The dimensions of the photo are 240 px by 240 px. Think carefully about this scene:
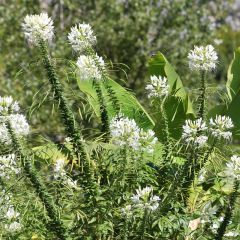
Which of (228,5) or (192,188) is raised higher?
(228,5)

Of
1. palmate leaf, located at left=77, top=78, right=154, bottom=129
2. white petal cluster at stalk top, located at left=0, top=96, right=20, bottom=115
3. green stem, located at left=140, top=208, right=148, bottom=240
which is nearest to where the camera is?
white petal cluster at stalk top, located at left=0, top=96, right=20, bottom=115

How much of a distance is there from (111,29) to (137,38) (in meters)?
0.43

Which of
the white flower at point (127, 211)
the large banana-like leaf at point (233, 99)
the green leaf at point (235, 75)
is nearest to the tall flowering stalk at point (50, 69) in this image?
the white flower at point (127, 211)

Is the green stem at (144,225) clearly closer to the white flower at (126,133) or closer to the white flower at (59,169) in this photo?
the white flower at (126,133)

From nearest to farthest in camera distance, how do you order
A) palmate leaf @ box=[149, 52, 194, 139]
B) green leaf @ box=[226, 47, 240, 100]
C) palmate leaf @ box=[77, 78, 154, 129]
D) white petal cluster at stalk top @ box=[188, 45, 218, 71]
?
white petal cluster at stalk top @ box=[188, 45, 218, 71], palmate leaf @ box=[77, 78, 154, 129], palmate leaf @ box=[149, 52, 194, 139], green leaf @ box=[226, 47, 240, 100]

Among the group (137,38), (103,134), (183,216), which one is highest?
(137,38)

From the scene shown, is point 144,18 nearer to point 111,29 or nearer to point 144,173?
point 111,29

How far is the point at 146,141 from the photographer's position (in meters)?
3.07

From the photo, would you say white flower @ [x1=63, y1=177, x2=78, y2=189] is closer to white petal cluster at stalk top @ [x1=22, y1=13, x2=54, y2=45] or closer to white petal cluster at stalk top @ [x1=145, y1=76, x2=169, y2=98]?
white petal cluster at stalk top @ [x1=145, y1=76, x2=169, y2=98]

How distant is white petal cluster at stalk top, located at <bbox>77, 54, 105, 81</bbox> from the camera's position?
3.18 meters

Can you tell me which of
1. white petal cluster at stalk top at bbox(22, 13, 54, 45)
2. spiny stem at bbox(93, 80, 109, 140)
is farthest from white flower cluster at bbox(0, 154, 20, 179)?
white petal cluster at stalk top at bbox(22, 13, 54, 45)

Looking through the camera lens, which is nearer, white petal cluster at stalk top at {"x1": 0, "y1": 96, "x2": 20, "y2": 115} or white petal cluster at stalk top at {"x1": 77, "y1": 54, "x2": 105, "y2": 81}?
white petal cluster at stalk top at {"x1": 0, "y1": 96, "x2": 20, "y2": 115}

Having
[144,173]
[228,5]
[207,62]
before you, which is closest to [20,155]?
[144,173]

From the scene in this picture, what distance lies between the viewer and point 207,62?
124 inches
